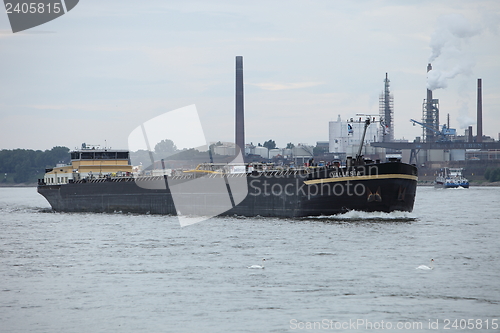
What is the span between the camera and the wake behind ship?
4447 cm

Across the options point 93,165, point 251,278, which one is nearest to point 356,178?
point 251,278

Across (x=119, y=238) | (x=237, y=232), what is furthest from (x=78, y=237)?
(x=237, y=232)

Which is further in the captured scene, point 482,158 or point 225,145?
point 482,158

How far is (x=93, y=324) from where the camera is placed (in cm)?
1948

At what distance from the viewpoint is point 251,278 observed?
25.6m

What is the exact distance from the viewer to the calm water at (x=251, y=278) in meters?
19.8

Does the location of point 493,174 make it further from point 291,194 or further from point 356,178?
point 356,178

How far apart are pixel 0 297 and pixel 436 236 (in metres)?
25.2

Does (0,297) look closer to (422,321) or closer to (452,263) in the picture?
(422,321)

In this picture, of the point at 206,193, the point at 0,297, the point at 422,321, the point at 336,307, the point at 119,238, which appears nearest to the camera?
the point at 422,321

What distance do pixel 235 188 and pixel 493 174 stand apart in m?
124

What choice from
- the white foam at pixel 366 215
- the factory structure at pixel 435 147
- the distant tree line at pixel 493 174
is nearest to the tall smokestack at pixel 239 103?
the factory structure at pixel 435 147

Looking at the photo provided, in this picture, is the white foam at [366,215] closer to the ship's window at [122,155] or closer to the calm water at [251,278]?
the calm water at [251,278]

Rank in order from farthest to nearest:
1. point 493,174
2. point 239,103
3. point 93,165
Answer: point 493,174 → point 239,103 → point 93,165
